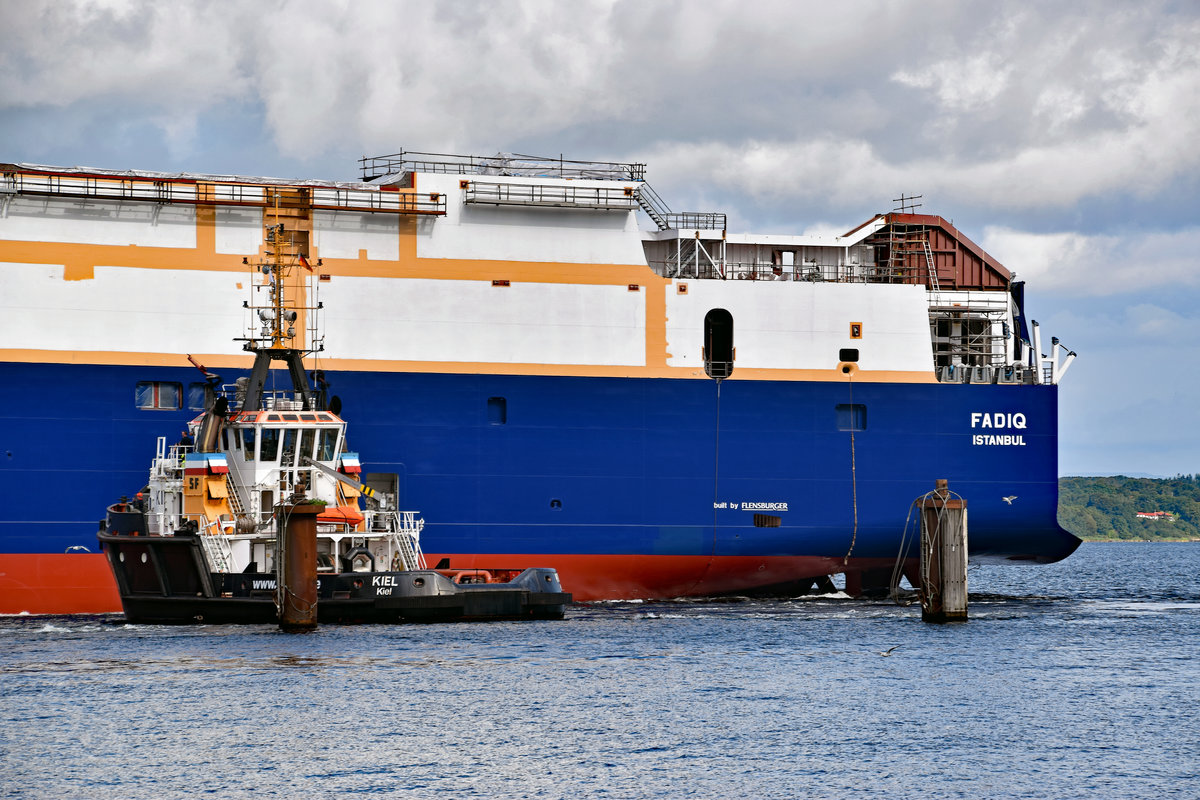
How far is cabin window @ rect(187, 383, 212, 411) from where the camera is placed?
127 feet

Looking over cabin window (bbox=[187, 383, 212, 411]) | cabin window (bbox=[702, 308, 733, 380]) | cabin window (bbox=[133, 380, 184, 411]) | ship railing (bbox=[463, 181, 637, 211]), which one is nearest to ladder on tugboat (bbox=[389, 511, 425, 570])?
cabin window (bbox=[187, 383, 212, 411])

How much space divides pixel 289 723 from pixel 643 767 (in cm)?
596

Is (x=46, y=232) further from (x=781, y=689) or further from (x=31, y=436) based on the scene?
(x=781, y=689)

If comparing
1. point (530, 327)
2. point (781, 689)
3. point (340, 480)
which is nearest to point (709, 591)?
point (530, 327)

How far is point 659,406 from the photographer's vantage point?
41094 millimetres

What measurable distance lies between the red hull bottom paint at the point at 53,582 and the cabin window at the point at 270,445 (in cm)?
509

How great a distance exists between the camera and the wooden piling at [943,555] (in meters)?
35.4

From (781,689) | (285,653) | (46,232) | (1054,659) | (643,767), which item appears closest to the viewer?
(643,767)

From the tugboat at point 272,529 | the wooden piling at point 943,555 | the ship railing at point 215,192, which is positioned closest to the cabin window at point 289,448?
the tugboat at point 272,529

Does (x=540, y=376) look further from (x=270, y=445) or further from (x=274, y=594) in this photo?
(x=274, y=594)

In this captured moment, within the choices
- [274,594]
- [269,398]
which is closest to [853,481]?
[269,398]

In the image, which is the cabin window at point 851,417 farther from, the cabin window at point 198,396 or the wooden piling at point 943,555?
the cabin window at point 198,396

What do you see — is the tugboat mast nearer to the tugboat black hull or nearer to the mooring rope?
the tugboat black hull

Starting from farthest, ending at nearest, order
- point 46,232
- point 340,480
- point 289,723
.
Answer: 1. point 46,232
2. point 340,480
3. point 289,723
